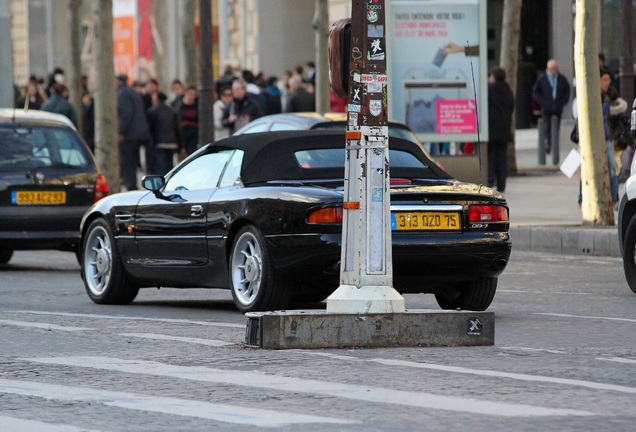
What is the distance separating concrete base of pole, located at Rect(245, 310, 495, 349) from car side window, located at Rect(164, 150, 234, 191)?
2895mm

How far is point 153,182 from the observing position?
12.7 m

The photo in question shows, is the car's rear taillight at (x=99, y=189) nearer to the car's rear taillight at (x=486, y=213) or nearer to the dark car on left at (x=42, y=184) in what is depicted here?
the dark car on left at (x=42, y=184)

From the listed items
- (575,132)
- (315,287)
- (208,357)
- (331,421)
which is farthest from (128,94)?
(331,421)

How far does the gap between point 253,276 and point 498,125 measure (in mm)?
15225

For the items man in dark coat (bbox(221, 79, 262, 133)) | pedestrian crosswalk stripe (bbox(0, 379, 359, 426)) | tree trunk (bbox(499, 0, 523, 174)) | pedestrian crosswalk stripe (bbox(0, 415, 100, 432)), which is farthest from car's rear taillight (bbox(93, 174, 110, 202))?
tree trunk (bbox(499, 0, 523, 174))

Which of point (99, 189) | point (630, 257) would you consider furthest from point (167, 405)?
point (99, 189)

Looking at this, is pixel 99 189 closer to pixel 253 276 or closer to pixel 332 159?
pixel 332 159

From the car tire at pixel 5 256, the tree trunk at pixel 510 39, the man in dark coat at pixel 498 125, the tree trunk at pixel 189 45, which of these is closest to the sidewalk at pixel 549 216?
the man in dark coat at pixel 498 125

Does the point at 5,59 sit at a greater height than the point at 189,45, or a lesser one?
lesser

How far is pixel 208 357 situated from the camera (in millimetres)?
9234

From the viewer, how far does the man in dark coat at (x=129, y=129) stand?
1129 inches

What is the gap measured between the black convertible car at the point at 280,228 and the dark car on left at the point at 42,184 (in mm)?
3216

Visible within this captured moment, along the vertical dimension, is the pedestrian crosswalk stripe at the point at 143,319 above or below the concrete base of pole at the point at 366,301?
below

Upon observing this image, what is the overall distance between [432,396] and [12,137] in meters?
10.2
